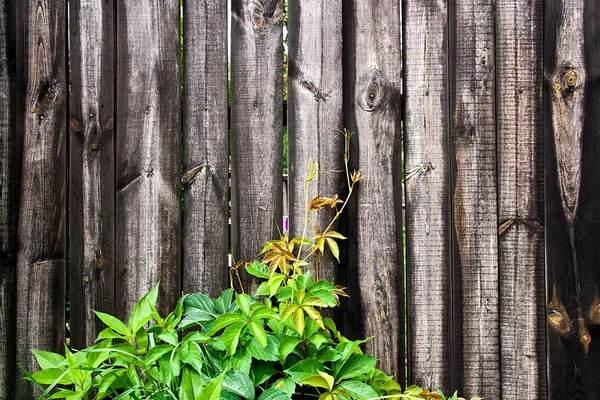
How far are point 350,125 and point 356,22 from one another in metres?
0.37

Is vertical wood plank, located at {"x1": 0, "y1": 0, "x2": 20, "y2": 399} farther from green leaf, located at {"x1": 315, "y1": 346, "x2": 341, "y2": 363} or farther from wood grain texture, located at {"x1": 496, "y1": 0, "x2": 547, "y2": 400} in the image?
wood grain texture, located at {"x1": 496, "y1": 0, "x2": 547, "y2": 400}

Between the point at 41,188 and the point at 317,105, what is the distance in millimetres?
1038

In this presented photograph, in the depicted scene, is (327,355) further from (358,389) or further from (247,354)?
(247,354)

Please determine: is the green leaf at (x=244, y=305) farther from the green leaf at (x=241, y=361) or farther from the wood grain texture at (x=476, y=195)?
the wood grain texture at (x=476, y=195)

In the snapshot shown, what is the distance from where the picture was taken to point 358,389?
1527 millimetres

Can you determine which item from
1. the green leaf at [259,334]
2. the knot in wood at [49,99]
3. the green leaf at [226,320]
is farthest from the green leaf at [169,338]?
the knot in wood at [49,99]

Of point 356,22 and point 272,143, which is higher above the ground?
point 356,22

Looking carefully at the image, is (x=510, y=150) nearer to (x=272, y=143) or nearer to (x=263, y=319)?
(x=272, y=143)

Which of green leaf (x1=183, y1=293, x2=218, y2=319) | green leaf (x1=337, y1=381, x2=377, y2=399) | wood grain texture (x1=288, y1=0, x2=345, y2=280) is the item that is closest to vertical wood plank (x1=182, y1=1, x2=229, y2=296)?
green leaf (x1=183, y1=293, x2=218, y2=319)

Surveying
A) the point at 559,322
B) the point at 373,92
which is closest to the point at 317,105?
the point at 373,92

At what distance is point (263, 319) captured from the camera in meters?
1.64

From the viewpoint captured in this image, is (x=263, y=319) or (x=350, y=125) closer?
(x=263, y=319)

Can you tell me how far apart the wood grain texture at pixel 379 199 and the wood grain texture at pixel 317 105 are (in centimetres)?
8

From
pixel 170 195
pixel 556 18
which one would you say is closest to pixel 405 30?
pixel 556 18
